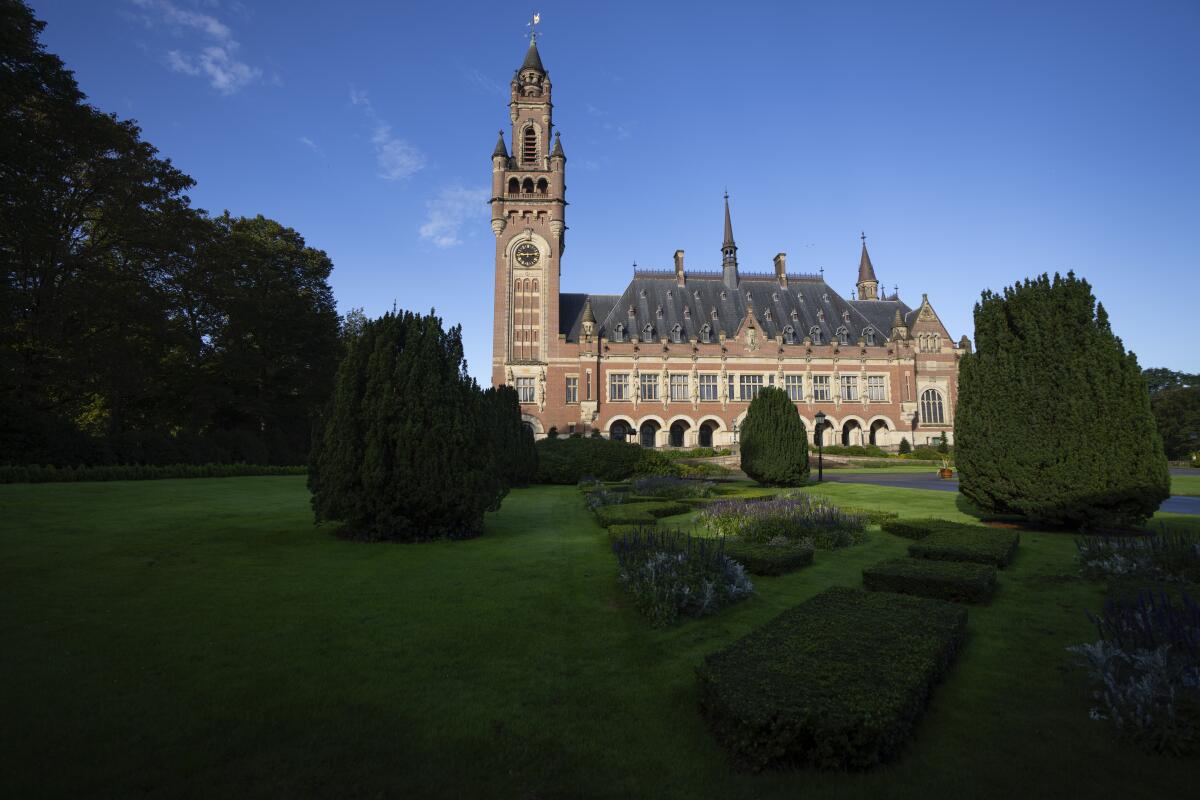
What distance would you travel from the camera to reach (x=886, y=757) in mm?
3900

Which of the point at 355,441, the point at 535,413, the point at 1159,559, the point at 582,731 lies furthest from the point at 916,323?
the point at 582,731

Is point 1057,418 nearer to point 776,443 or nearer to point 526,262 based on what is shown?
point 776,443

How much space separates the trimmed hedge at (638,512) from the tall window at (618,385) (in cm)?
3562

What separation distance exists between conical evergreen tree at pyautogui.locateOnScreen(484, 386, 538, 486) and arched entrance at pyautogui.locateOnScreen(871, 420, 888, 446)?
4053 centimetres

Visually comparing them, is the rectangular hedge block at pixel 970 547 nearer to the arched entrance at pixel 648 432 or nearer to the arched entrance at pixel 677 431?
the arched entrance at pixel 648 432

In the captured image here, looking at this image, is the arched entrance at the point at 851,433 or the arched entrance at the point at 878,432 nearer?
the arched entrance at the point at 851,433

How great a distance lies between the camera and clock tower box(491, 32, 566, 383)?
5109 centimetres

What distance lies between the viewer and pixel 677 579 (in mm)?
7082

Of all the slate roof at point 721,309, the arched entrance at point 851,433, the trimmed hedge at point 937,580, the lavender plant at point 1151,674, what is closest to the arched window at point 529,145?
the slate roof at point 721,309

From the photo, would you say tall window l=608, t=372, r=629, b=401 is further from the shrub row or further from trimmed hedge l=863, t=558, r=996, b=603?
trimmed hedge l=863, t=558, r=996, b=603

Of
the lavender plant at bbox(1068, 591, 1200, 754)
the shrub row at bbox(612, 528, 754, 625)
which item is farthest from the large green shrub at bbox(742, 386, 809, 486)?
the lavender plant at bbox(1068, 591, 1200, 754)

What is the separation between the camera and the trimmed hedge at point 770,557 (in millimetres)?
8766

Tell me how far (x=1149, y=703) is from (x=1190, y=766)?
0.39 meters

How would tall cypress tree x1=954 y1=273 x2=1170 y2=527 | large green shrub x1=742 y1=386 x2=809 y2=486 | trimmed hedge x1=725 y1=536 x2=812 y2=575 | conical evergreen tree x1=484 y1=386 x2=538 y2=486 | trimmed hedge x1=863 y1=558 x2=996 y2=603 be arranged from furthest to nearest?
conical evergreen tree x1=484 y1=386 x2=538 y2=486
large green shrub x1=742 y1=386 x2=809 y2=486
tall cypress tree x1=954 y1=273 x2=1170 y2=527
trimmed hedge x1=725 y1=536 x2=812 y2=575
trimmed hedge x1=863 y1=558 x2=996 y2=603
